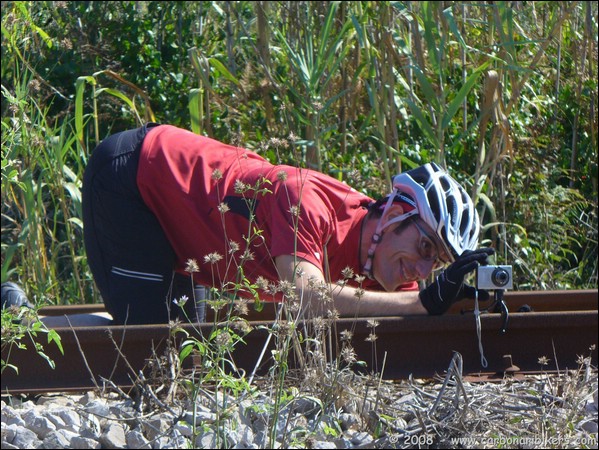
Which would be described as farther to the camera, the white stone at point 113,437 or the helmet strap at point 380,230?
the helmet strap at point 380,230

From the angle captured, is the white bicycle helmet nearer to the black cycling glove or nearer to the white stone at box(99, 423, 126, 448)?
the black cycling glove

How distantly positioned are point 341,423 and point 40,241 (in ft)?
9.38

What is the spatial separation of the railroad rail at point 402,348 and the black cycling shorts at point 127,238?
503 millimetres

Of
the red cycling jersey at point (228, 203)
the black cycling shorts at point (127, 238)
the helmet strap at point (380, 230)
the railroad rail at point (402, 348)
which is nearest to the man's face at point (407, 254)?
the helmet strap at point (380, 230)

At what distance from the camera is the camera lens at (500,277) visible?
3559 mm

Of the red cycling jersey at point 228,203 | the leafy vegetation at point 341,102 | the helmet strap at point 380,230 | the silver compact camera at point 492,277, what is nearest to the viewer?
the silver compact camera at point 492,277

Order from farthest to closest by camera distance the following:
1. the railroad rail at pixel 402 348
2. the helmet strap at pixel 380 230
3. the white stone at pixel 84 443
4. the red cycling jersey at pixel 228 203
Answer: the helmet strap at pixel 380 230
the red cycling jersey at pixel 228 203
the railroad rail at pixel 402 348
the white stone at pixel 84 443

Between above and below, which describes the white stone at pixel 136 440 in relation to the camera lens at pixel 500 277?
below

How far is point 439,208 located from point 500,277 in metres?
0.41

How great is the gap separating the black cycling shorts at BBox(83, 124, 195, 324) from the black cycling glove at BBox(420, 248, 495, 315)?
1102 mm

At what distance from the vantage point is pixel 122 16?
305 inches

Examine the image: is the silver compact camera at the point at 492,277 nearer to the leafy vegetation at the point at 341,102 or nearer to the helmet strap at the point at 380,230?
the helmet strap at the point at 380,230

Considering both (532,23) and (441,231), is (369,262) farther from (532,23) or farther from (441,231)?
(532,23)

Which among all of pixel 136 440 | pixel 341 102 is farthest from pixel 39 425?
pixel 341 102
